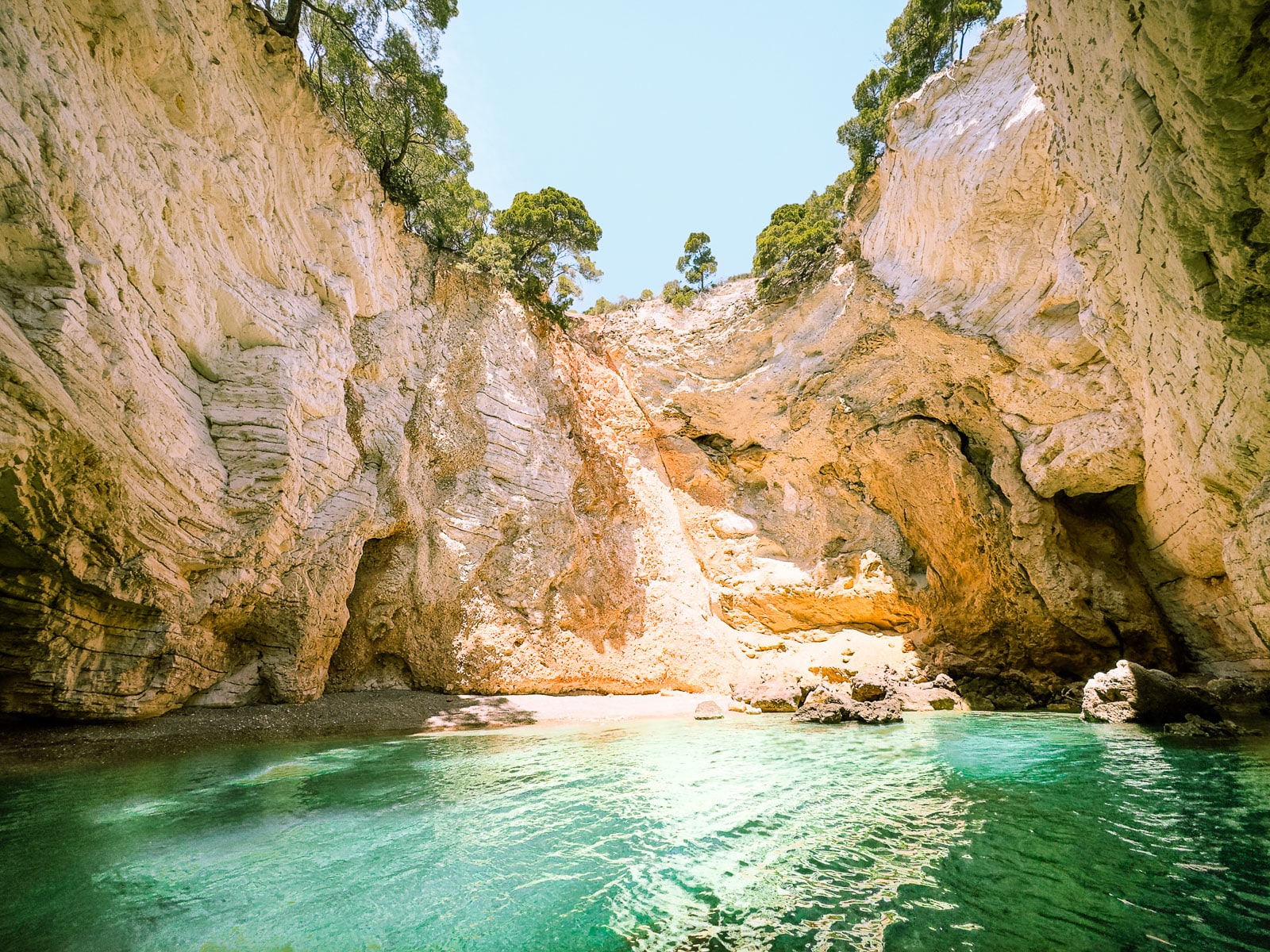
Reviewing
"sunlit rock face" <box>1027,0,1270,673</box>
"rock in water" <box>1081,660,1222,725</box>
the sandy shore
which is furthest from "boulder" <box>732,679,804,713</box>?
"sunlit rock face" <box>1027,0,1270,673</box>

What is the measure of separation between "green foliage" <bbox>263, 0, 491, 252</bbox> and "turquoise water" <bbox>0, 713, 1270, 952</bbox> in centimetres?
1407

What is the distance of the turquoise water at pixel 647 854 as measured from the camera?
3.33 m

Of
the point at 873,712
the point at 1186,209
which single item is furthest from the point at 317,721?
the point at 1186,209

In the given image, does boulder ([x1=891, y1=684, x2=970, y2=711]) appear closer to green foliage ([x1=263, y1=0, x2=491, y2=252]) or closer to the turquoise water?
the turquoise water

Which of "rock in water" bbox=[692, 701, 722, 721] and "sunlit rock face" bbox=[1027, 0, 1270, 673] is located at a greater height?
"sunlit rock face" bbox=[1027, 0, 1270, 673]

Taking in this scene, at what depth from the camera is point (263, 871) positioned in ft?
13.9

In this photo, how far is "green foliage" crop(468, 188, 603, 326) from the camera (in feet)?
67.5

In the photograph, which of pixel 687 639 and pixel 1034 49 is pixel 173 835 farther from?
pixel 687 639

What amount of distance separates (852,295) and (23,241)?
727 inches

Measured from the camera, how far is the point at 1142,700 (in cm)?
Answer: 1056

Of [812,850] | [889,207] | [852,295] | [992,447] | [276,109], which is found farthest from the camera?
[852,295]

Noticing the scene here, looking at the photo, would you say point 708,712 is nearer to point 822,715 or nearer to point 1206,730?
point 822,715

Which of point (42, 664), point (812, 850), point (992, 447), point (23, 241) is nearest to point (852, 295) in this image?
point (992, 447)

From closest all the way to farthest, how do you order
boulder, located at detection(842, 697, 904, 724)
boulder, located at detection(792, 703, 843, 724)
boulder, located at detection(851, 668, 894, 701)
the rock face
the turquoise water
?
the turquoise water
the rock face
boulder, located at detection(842, 697, 904, 724)
boulder, located at detection(792, 703, 843, 724)
boulder, located at detection(851, 668, 894, 701)
